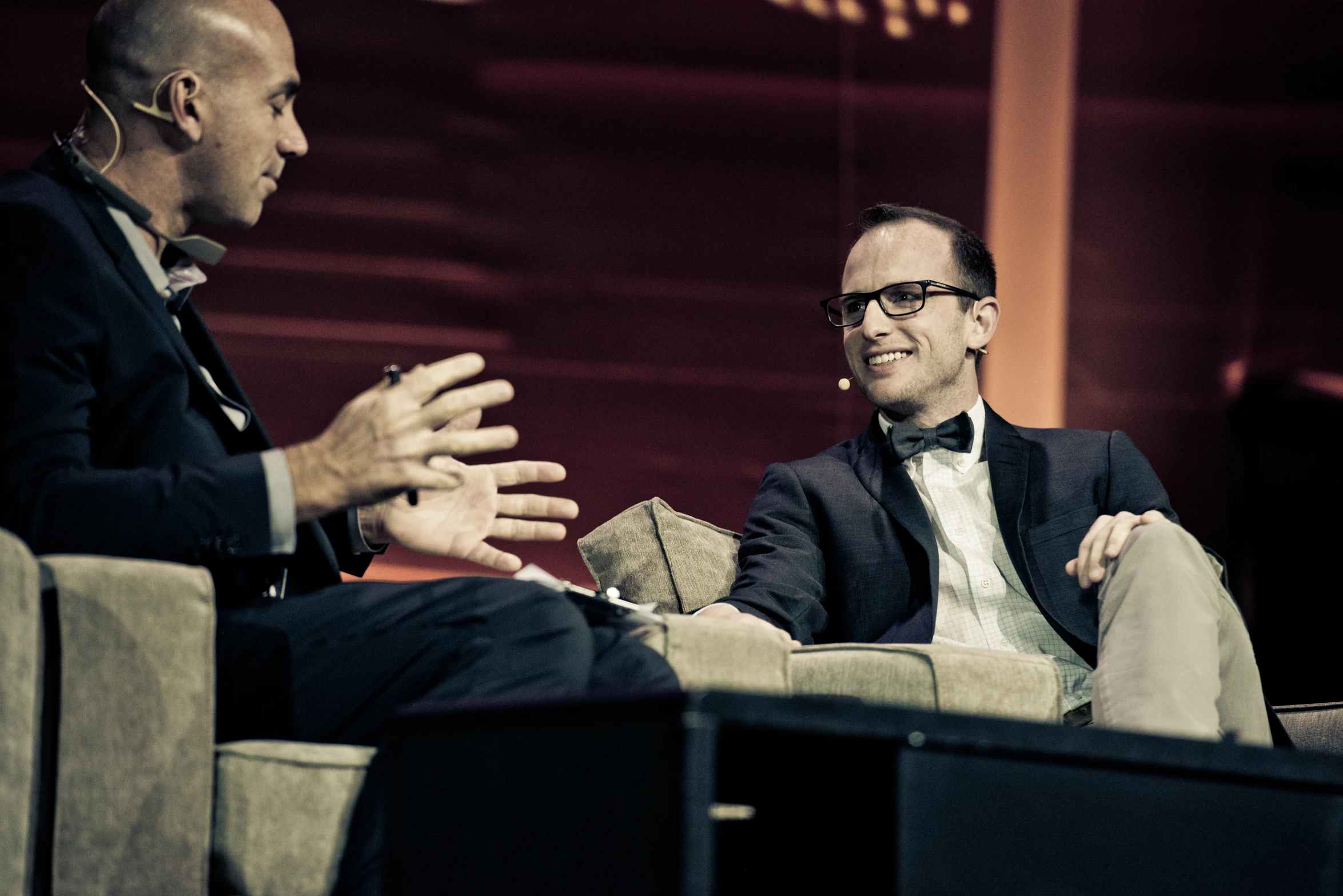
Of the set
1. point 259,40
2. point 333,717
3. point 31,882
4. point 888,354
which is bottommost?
point 31,882

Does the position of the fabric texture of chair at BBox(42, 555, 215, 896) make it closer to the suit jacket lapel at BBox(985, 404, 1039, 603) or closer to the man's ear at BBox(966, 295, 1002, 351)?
the suit jacket lapel at BBox(985, 404, 1039, 603)

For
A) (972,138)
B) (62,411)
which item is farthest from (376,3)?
(62,411)

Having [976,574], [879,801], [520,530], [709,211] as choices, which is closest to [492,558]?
[520,530]

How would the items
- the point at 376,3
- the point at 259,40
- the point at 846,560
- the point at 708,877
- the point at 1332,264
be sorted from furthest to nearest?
1. the point at 1332,264
2. the point at 376,3
3. the point at 846,560
4. the point at 259,40
5. the point at 708,877

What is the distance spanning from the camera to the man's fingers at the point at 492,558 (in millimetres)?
1711

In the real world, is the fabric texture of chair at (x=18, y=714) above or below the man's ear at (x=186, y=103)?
below

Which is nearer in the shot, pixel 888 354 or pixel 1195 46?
pixel 888 354

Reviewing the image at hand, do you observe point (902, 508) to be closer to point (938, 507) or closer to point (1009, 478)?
point (938, 507)

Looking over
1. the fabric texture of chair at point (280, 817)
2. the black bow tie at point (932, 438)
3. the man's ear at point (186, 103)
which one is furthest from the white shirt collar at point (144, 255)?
the black bow tie at point (932, 438)

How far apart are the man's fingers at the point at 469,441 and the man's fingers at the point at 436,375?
5 cm

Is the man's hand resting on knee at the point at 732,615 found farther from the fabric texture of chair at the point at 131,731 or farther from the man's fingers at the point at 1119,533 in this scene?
the fabric texture of chair at the point at 131,731

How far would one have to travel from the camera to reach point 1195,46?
14.9 ft

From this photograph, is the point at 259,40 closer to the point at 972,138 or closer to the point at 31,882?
the point at 31,882

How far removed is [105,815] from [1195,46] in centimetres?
449
